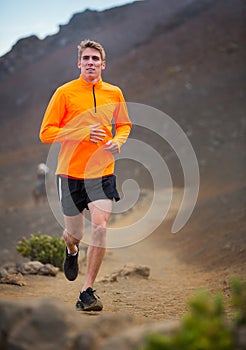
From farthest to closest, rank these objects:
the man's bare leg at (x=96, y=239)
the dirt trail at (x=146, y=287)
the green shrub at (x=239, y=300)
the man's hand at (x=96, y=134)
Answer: the dirt trail at (x=146, y=287)
the man's hand at (x=96, y=134)
the man's bare leg at (x=96, y=239)
the green shrub at (x=239, y=300)

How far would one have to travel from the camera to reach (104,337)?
99.7 inches

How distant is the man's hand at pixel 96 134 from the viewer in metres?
4.95

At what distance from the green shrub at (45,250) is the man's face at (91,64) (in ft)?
16.0

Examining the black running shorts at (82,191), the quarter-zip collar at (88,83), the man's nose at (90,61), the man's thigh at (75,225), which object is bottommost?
the man's thigh at (75,225)

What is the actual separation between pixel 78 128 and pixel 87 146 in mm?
193

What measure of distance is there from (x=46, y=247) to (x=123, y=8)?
51398 millimetres

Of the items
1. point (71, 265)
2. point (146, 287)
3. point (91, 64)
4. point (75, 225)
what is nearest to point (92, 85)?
point (91, 64)

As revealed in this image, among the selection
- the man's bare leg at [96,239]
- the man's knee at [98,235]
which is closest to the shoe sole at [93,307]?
the man's bare leg at [96,239]

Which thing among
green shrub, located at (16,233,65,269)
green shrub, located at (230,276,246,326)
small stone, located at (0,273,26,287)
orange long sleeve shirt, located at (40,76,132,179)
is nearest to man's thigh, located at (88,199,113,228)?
orange long sleeve shirt, located at (40,76,132,179)

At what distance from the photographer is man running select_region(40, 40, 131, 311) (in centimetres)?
489

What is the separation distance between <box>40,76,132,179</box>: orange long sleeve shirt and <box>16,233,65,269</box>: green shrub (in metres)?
4.63

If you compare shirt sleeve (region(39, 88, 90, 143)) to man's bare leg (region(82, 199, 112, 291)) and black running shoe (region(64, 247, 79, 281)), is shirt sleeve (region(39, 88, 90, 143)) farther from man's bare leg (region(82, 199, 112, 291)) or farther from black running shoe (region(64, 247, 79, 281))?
black running shoe (region(64, 247, 79, 281))

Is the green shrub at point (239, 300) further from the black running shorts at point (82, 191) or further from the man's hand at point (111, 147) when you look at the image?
the man's hand at point (111, 147)

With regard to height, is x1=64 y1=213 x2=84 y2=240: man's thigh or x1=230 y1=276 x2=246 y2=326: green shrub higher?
x1=64 y1=213 x2=84 y2=240: man's thigh
